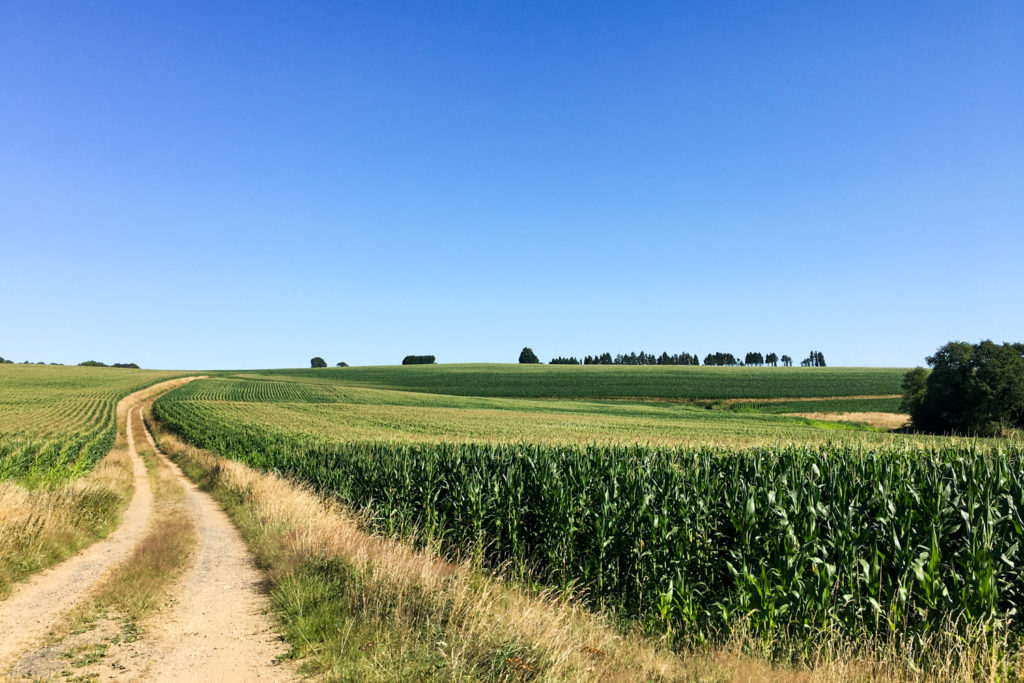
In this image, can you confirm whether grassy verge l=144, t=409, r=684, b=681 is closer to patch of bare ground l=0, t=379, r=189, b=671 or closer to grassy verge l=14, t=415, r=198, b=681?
grassy verge l=14, t=415, r=198, b=681

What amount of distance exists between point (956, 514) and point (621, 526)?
4.76 m

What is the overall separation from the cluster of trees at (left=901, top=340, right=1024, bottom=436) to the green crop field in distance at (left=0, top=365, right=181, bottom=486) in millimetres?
62460

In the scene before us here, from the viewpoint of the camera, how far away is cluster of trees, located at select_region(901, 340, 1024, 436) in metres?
54.1

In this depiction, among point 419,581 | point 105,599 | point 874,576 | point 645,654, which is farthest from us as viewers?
point 105,599

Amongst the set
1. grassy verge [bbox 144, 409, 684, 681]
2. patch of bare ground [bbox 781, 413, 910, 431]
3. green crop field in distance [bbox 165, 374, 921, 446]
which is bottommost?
patch of bare ground [bbox 781, 413, 910, 431]

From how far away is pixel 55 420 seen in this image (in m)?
48.5

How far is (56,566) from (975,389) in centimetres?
6556

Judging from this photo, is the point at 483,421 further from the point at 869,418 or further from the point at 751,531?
the point at 869,418

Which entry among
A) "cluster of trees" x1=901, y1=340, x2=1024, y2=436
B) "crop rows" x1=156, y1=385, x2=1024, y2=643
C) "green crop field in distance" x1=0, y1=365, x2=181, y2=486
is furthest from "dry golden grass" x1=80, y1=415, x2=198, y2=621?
"cluster of trees" x1=901, y1=340, x2=1024, y2=436

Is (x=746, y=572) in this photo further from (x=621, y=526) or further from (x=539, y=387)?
(x=539, y=387)

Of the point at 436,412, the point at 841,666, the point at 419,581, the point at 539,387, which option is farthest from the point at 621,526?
the point at 539,387

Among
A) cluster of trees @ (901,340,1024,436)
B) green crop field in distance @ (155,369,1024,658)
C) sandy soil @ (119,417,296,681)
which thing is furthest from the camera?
cluster of trees @ (901,340,1024,436)

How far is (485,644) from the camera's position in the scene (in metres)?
6.57

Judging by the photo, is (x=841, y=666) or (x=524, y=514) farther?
(x=524, y=514)
